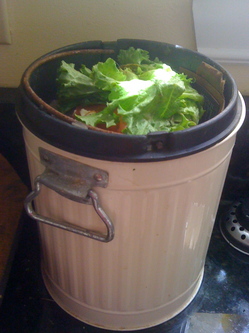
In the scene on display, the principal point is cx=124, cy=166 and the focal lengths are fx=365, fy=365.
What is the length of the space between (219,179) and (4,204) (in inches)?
22.3

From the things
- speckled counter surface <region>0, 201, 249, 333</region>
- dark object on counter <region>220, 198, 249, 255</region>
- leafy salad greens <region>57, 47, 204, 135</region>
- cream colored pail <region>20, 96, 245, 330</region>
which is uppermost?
leafy salad greens <region>57, 47, 204, 135</region>

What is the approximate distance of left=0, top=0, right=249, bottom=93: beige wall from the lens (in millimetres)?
879

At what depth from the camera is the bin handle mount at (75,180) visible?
22.1 inches

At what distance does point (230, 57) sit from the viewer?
3.05 ft

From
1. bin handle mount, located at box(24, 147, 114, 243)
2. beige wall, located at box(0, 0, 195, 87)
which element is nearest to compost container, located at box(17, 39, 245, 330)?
bin handle mount, located at box(24, 147, 114, 243)

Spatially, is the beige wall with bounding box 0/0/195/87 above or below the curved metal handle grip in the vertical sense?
above

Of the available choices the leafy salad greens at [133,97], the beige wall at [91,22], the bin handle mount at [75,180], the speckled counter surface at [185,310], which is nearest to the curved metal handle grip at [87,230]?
the bin handle mount at [75,180]

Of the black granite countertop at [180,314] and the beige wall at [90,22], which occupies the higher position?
the beige wall at [90,22]

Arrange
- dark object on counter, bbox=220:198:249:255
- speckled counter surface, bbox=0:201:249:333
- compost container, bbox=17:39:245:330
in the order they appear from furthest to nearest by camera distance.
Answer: dark object on counter, bbox=220:198:249:255
speckled counter surface, bbox=0:201:249:333
compost container, bbox=17:39:245:330

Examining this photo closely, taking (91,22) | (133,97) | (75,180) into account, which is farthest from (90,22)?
(75,180)

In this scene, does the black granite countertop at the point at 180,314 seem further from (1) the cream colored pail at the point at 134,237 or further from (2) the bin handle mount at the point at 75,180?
(2) the bin handle mount at the point at 75,180

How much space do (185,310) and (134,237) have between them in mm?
332

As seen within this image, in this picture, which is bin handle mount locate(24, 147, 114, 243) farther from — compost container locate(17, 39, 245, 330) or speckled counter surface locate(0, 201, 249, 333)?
speckled counter surface locate(0, 201, 249, 333)

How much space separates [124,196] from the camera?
582 mm
